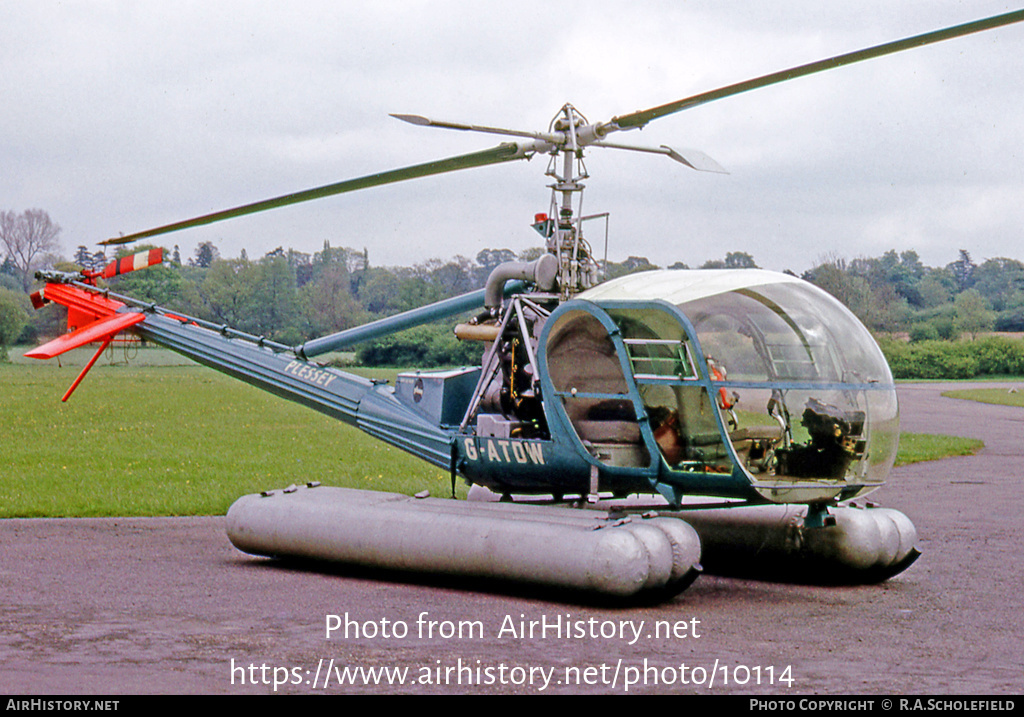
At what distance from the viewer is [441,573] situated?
8602 mm

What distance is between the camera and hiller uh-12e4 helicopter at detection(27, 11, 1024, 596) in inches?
319

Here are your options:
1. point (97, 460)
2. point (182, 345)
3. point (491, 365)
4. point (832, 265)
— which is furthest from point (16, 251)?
point (491, 365)

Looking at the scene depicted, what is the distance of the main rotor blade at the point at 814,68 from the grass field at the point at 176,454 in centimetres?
541

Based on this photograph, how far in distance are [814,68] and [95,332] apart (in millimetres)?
9196

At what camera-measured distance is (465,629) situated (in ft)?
24.0

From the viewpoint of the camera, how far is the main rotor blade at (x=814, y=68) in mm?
6457

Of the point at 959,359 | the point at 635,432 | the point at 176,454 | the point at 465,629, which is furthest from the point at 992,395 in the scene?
the point at 465,629

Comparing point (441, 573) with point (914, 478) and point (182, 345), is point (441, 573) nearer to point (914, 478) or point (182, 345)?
point (182, 345)

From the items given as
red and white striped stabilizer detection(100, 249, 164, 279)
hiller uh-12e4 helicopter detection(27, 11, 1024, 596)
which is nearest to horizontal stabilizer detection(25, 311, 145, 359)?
red and white striped stabilizer detection(100, 249, 164, 279)

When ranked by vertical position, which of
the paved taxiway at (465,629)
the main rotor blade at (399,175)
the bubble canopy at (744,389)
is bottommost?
the paved taxiway at (465,629)

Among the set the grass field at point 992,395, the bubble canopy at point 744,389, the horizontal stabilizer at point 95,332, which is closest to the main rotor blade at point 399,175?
the bubble canopy at point 744,389

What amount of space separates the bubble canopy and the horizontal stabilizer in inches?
268

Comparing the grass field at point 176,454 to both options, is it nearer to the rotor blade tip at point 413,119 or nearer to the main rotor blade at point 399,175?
the main rotor blade at point 399,175

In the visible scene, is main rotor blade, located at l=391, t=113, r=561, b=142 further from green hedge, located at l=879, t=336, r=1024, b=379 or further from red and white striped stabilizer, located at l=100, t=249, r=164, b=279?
green hedge, located at l=879, t=336, r=1024, b=379
